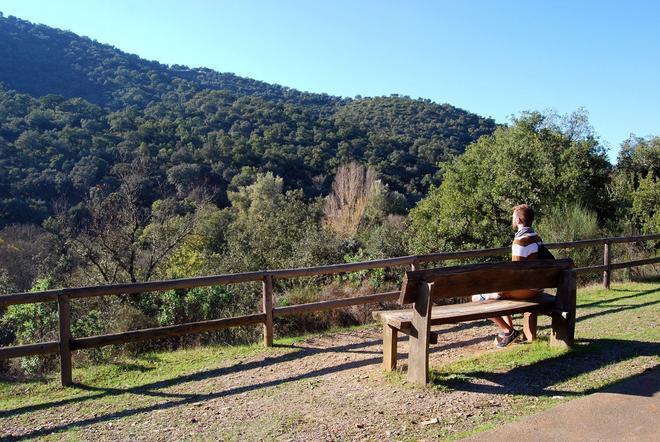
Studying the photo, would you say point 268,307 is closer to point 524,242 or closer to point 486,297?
point 486,297

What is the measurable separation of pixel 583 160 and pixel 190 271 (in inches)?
563

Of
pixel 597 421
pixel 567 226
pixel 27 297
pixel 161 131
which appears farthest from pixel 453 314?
pixel 161 131

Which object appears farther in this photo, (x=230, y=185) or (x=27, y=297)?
(x=230, y=185)

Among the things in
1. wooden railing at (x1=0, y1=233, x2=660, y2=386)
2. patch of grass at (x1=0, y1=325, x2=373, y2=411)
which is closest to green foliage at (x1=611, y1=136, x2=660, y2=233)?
wooden railing at (x1=0, y1=233, x2=660, y2=386)

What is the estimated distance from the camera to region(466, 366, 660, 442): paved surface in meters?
3.50

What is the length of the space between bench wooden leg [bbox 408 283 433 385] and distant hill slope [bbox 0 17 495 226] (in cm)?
2454

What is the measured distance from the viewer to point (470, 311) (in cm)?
527

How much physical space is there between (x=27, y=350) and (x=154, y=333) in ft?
3.91

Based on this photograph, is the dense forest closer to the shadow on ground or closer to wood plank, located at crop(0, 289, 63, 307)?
wood plank, located at crop(0, 289, 63, 307)

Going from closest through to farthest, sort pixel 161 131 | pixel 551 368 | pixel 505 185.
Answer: pixel 551 368
pixel 505 185
pixel 161 131

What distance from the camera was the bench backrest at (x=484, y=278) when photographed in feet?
15.5

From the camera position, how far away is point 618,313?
299 inches

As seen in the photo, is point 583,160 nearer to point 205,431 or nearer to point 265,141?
point 205,431

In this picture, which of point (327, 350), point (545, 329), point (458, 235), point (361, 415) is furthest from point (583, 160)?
point (361, 415)
